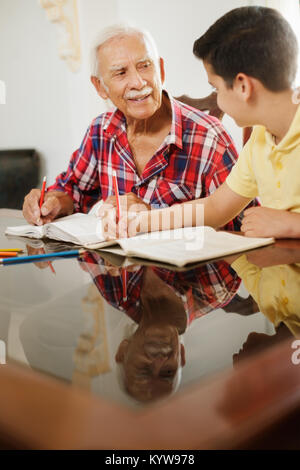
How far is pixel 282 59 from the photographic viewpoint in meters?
0.90

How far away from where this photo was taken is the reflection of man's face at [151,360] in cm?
31

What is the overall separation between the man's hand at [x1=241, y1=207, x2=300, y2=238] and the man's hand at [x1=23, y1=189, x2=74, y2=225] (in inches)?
23.2

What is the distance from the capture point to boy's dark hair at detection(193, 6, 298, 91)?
0.88 metres

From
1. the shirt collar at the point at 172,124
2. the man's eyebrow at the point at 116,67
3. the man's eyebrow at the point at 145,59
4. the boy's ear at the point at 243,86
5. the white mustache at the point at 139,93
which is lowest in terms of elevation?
the shirt collar at the point at 172,124

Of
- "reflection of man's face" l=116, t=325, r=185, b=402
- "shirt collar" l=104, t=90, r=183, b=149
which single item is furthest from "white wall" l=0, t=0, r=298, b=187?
"reflection of man's face" l=116, t=325, r=185, b=402

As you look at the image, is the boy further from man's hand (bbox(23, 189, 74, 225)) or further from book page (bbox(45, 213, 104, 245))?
man's hand (bbox(23, 189, 74, 225))

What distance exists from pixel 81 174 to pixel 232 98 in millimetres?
731

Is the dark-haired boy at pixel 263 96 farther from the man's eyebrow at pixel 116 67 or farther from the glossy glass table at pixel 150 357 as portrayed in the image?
the man's eyebrow at pixel 116 67

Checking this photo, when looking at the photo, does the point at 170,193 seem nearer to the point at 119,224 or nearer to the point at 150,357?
the point at 119,224

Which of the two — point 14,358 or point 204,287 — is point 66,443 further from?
point 204,287

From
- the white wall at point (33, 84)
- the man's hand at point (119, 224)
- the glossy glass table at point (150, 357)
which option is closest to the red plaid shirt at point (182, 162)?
the man's hand at point (119, 224)

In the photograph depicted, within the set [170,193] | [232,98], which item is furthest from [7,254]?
[170,193]

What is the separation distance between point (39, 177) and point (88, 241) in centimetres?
280

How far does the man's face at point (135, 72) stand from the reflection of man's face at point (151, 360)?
3.65 feet
